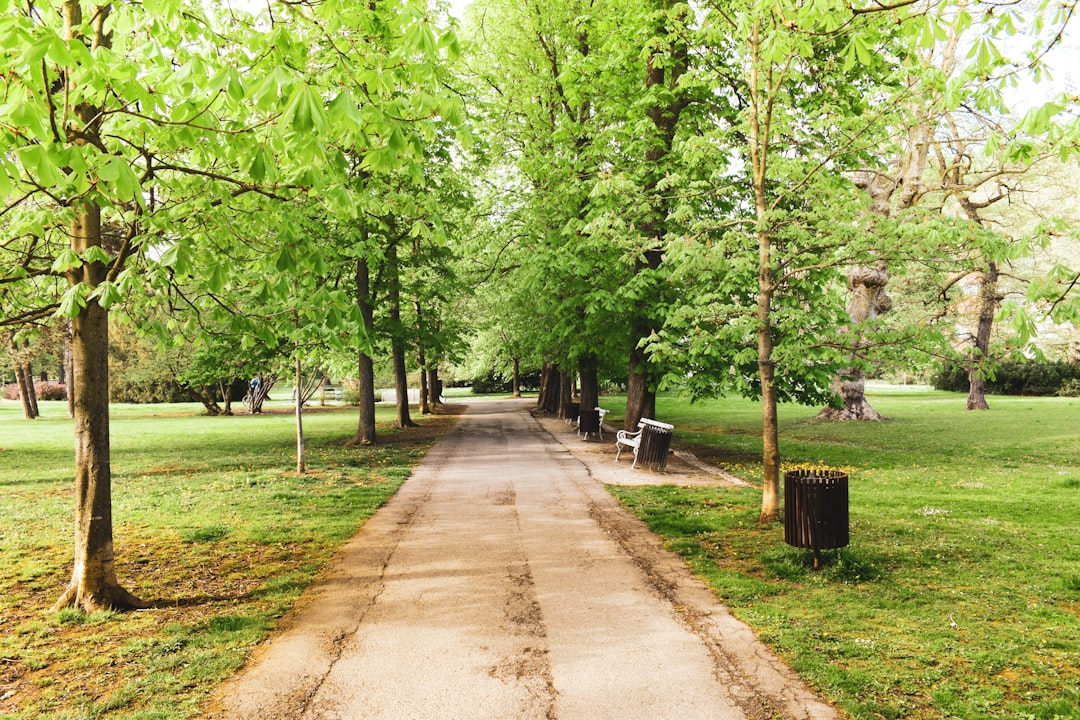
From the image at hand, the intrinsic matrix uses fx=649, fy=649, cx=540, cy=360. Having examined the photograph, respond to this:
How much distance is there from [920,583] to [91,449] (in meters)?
7.69

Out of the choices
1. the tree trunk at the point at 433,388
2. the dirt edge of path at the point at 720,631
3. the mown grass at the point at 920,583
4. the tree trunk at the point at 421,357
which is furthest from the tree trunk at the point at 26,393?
the mown grass at the point at 920,583

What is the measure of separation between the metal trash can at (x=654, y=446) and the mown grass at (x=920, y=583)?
160 centimetres

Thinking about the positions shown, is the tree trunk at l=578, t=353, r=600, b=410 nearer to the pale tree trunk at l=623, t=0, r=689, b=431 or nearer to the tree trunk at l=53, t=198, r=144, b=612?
the pale tree trunk at l=623, t=0, r=689, b=431

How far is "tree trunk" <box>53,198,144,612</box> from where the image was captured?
18.2ft

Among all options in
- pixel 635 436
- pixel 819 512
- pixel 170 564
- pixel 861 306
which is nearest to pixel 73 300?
pixel 170 564

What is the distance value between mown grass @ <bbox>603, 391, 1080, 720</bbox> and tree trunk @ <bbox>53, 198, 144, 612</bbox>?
5589 millimetres

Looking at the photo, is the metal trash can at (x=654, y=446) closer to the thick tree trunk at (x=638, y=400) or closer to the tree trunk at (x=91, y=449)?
the thick tree trunk at (x=638, y=400)

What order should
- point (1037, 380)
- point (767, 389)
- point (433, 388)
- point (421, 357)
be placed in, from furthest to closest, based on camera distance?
point (1037, 380)
point (433, 388)
point (421, 357)
point (767, 389)

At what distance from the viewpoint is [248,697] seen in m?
4.21

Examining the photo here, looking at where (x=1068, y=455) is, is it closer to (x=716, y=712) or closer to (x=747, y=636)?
(x=747, y=636)

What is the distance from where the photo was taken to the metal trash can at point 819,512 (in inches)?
255

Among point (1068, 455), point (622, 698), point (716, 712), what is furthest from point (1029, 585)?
point (1068, 455)

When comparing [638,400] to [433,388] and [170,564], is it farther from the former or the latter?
[433,388]

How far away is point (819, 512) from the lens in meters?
6.48
